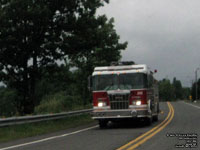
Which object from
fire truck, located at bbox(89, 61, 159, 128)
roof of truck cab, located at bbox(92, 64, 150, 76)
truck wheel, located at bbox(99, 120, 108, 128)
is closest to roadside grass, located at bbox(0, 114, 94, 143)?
truck wheel, located at bbox(99, 120, 108, 128)

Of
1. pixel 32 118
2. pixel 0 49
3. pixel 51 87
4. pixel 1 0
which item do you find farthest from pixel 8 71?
pixel 51 87

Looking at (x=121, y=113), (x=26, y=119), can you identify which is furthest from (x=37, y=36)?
(x=121, y=113)

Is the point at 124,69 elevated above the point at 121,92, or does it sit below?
above

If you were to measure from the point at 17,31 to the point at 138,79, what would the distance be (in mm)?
10477

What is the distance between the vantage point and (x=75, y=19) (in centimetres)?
2848

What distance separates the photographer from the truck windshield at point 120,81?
18734 millimetres

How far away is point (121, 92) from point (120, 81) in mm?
623

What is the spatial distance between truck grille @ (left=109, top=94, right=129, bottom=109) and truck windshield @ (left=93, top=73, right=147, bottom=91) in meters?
0.40

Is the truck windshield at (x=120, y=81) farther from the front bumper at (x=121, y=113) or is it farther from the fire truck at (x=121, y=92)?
the front bumper at (x=121, y=113)

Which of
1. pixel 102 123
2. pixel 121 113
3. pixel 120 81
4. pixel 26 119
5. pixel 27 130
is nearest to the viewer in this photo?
pixel 27 130

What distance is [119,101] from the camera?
61.0 ft

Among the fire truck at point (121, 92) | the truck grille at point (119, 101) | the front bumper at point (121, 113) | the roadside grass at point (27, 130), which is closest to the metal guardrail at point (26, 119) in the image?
the roadside grass at point (27, 130)

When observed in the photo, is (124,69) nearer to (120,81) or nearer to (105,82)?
(120,81)

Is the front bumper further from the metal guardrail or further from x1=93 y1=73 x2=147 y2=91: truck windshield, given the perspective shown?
the metal guardrail
